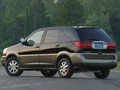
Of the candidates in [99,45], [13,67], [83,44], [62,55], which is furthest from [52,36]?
[13,67]

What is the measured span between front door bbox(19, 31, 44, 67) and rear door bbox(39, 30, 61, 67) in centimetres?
27

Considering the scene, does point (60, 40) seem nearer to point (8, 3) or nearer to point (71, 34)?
point (71, 34)

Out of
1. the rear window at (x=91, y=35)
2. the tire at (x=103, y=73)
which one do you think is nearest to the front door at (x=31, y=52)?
the rear window at (x=91, y=35)

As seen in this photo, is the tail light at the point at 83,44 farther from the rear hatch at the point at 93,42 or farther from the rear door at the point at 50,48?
the rear door at the point at 50,48

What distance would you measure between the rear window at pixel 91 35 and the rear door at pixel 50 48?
911 mm

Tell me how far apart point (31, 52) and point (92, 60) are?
2.74 meters

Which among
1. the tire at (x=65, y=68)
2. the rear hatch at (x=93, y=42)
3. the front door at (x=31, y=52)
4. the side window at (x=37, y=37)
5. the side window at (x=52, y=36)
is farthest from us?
the side window at (x=37, y=37)

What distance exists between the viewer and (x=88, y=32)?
1683 cm

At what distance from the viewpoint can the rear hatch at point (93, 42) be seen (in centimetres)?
1631

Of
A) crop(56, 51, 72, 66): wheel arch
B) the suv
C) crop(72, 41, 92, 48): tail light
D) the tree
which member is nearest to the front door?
the suv

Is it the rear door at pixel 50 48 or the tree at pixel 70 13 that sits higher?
the tree at pixel 70 13

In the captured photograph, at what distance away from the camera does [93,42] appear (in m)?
16.4

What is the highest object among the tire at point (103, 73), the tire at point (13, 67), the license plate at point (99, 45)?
the license plate at point (99, 45)

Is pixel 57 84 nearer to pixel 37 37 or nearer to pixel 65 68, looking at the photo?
pixel 65 68
